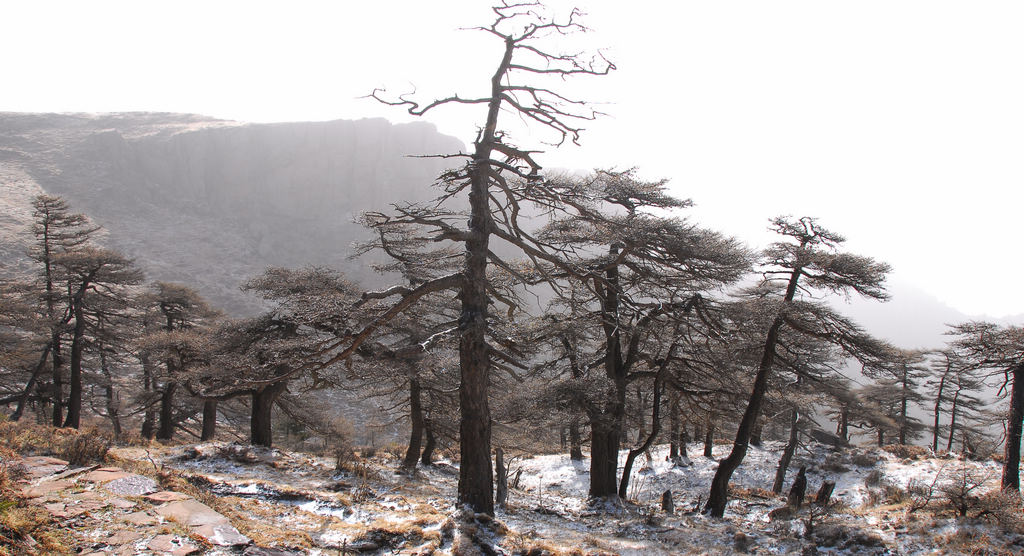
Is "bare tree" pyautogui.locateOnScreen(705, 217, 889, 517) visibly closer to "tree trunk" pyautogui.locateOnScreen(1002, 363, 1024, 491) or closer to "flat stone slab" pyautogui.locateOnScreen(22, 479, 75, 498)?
"tree trunk" pyautogui.locateOnScreen(1002, 363, 1024, 491)

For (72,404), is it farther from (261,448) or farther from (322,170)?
(322,170)

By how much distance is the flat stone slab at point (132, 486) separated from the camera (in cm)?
455

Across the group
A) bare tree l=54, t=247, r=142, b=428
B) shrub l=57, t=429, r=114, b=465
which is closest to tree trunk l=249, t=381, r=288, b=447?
bare tree l=54, t=247, r=142, b=428

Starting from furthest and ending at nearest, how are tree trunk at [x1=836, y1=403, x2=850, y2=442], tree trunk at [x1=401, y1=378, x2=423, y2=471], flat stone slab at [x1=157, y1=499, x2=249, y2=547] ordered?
tree trunk at [x1=836, y1=403, x2=850, y2=442], tree trunk at [x1=401, y1=378, x2=423, y2=471], flat stone slab at [x1=157, y1=499, x2=249, y2=547]

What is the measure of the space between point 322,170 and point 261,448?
8468 cm

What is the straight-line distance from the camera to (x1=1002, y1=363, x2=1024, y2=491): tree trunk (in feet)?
38.5

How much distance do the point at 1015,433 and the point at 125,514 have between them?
1792cm

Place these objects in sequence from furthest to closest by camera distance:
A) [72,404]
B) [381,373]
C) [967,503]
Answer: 1. [72,404]
2. [381,373]
3. [967,503]

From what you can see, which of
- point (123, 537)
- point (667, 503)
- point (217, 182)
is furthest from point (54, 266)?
point (217, 182)

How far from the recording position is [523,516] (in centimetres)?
819

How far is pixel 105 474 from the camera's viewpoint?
195 inches

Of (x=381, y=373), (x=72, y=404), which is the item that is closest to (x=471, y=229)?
(x=381, y=373)

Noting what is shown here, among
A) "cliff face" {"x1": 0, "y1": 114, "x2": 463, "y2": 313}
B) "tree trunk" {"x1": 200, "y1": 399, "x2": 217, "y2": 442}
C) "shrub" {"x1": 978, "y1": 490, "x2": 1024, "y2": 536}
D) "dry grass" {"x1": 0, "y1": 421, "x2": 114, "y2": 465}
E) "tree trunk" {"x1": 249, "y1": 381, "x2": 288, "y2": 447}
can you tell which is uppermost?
"cliff face" {"x1": 0, "y1": 114, "x2": 463, "y2": 313}

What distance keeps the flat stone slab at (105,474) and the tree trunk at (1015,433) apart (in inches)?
689
